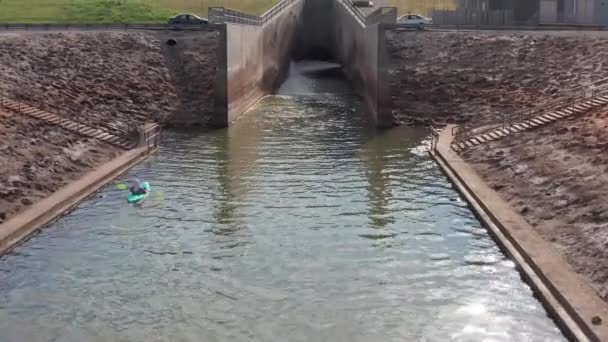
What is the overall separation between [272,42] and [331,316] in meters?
44.9

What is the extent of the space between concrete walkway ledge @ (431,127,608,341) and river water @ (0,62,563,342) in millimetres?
325

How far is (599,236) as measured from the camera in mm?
17594

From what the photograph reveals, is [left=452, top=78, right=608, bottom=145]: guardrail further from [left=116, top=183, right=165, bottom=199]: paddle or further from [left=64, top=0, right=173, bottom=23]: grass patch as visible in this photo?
[left=64, top=0, right=173, bottom=23]: grass patch

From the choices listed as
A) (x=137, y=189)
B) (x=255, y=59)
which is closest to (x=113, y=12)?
(x=255, y=59)

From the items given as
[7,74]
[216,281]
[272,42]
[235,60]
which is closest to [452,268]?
[216,281]

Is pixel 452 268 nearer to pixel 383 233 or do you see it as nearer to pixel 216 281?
pixel 383 233

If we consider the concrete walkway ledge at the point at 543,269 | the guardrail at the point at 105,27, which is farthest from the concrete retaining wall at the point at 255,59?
the concrete walkway ledge at the point at 543,269

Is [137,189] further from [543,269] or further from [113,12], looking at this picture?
[113,12]

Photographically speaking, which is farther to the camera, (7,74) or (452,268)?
(7,74)

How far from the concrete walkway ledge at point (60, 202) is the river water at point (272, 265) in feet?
1.25

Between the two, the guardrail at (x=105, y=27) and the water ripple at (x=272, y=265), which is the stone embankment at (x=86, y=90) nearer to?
the guardrail at (x=105, y=27)

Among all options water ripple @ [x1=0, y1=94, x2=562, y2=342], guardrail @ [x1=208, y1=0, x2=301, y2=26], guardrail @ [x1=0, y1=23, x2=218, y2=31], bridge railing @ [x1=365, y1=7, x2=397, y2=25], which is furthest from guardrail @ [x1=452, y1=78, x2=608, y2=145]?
guardrail @ [x1=0, y1=23, x2=218, y2=31]

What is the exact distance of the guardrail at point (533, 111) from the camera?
100 feet

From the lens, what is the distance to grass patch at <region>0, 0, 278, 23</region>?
64562 millimetres
